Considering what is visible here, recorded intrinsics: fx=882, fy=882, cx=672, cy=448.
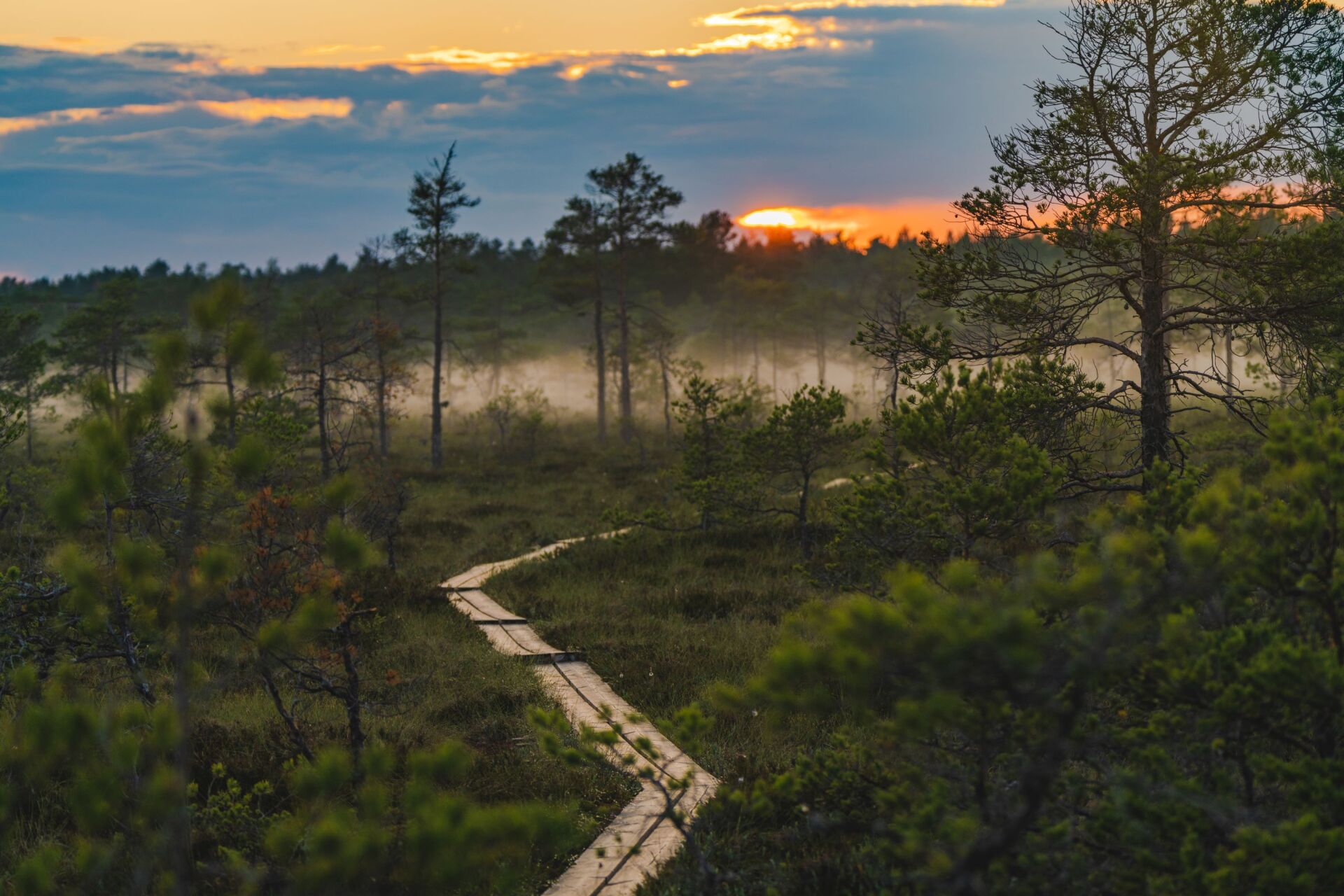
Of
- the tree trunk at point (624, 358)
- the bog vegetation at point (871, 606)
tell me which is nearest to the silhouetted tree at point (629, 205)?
the tree trunk at point (624, 358)

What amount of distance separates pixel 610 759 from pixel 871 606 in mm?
4986

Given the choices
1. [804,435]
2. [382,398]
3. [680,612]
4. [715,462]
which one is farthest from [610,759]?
[382,398]

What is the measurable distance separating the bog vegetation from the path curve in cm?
22

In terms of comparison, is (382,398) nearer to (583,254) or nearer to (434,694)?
(583,254)

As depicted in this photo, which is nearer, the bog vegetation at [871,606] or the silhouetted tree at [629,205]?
the bog vegetation at [871,606]

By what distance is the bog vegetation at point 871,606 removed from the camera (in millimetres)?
3033

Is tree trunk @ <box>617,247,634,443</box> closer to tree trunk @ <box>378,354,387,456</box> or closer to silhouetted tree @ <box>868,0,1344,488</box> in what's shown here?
tree trunk @ <box>378,354,387,456</box>

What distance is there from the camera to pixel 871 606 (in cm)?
302

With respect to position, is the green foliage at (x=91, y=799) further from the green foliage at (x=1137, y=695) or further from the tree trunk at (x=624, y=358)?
the tree trunk at (x=624, y=358)

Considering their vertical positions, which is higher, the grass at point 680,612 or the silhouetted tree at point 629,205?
the silhouetted tree at point 629,205

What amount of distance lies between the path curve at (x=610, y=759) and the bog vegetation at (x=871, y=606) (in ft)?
0.73

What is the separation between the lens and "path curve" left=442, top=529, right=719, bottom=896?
17.3ft

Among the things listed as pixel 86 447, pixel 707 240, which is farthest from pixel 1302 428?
pixel 707 240

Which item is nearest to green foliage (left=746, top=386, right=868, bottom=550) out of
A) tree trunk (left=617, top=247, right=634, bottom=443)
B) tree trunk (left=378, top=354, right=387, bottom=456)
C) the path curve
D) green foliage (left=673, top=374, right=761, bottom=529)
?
green foliage (left=673, top=374, right=761, bottom=529)
